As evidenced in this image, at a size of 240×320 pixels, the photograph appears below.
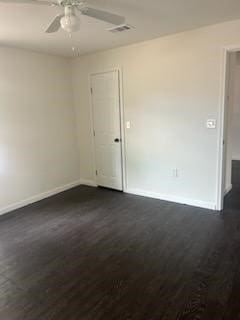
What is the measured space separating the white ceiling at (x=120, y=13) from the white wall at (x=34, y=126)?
1.46ft

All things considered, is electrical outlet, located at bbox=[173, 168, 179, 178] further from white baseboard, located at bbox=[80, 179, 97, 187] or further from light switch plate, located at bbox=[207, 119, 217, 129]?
white baseboard, located at bbox=[80, 179, 97, 187]

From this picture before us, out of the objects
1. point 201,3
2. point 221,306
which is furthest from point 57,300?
point 201,3

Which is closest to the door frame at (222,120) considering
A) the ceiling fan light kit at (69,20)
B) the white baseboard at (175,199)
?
the white baseboard at (175,199)

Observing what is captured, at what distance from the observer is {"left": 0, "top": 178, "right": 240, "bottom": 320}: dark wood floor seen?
1983 millimetres

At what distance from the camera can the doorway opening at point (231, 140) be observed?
3584mm

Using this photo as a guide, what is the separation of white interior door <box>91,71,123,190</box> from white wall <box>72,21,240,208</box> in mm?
195

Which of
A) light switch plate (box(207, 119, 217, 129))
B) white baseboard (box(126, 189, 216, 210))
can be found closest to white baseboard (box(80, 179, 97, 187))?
white baseboard (box(126, 189, 216, 210))

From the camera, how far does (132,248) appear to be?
2.85m

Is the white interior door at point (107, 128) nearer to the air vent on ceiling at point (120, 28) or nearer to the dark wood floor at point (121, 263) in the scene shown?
the dark wood floor at point (121, 263)

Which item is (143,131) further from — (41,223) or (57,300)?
(57,300)

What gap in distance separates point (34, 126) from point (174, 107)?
8.01 ft

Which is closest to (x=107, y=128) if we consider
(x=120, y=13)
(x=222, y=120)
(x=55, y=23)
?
(x=222, y=120)

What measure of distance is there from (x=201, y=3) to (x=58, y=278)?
3.10 m

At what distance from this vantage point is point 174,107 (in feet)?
12.8
